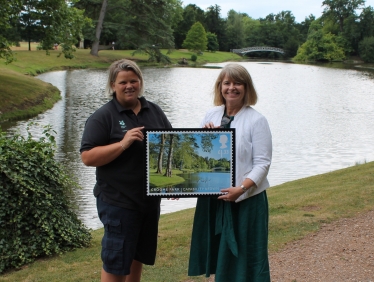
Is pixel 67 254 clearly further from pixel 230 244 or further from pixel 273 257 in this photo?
pixel 230 244

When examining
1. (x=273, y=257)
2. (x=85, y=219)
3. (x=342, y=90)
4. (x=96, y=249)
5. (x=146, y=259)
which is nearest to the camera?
A: (x=146, y=259)

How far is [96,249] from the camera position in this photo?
659cm

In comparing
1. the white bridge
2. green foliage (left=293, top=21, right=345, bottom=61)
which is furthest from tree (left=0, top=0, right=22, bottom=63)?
the white bridge

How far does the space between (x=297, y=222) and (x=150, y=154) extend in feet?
12.8

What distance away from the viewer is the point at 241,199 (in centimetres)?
371

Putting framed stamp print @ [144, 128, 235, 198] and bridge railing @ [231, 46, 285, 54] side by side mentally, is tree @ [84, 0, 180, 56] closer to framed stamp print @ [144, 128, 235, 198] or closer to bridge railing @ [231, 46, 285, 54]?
bridge railing @ [231, 46, 285, 54]

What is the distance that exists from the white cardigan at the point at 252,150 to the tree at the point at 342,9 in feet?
397

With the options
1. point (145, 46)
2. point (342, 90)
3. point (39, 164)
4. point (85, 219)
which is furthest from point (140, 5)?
point (39, 164)

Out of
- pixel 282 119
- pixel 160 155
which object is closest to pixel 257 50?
pixel 282 119

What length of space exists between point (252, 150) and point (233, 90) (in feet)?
1.43

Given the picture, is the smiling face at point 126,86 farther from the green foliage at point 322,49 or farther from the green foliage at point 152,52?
the green foliage at point 322,49

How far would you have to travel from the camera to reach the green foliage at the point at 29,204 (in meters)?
5.80

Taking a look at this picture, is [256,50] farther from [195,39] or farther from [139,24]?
[139,24]

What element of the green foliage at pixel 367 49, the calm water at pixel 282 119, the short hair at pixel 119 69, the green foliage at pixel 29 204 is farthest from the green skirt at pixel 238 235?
the green foliage at pixel 367 49
